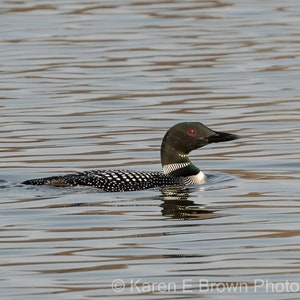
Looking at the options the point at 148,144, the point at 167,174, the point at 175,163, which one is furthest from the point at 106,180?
the point at 148,144

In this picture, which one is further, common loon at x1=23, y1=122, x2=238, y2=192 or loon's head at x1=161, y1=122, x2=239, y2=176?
loon's head at x1=161, y1=122, x2=239, y2=176

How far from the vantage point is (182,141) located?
1355 centimetres

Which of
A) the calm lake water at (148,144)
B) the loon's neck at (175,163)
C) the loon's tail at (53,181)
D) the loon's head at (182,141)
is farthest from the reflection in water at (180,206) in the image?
the loon's tail at (53,181)

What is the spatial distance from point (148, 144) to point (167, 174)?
5.84ft

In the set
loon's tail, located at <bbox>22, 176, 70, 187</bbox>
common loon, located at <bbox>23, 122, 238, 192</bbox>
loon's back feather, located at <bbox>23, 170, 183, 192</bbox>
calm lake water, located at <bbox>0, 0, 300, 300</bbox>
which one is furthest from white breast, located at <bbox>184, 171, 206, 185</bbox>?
loon's tail, located at <bbox>22, 176, 70, 187</bbox>

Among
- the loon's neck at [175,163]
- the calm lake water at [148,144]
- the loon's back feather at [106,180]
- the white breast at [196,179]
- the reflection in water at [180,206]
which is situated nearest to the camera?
the calm lake water at [148,144]

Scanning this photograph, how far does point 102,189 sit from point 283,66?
7.98 m

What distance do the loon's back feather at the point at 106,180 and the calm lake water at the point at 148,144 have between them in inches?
3.6

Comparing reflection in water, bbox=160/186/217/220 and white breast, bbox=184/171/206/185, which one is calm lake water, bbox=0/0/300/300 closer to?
reflection in water, bbox=160/186/217/220

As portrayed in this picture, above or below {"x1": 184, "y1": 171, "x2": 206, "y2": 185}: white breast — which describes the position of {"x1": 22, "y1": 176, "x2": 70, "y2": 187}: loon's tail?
→ above

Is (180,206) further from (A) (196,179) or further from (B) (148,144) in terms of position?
(B) (148,144)

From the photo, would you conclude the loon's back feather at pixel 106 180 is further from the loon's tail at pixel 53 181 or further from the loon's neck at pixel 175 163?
the loon's neck at pixel 175 163

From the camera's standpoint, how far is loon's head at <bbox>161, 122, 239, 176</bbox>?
13492mm

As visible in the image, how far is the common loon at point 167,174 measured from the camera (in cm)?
1260
